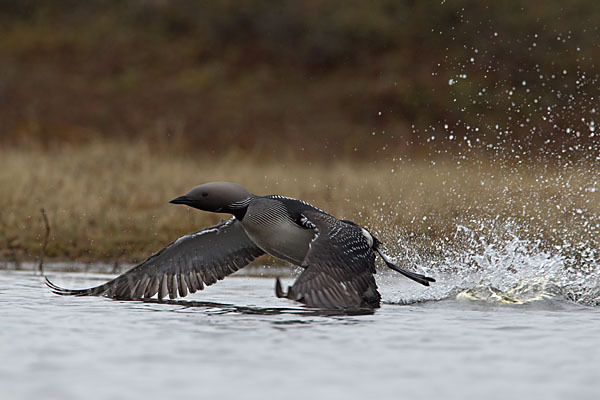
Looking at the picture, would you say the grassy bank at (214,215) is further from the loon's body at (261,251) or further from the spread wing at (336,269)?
the spread wing at (336,269)

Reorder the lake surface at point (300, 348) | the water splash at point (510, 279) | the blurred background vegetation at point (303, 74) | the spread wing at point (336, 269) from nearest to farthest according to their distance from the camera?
the lake surface at point (300, 348) < the spread wing at point (336, 269) < the water splash at point (510, 279) < the blurred background vegetation at point (303, 74)

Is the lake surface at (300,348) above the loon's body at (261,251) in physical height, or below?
below

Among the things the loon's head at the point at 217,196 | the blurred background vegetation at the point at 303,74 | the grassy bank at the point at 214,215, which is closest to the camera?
the loon's head at the point at 217,196

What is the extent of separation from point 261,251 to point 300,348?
263 cm

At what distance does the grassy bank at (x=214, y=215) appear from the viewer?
409 inches

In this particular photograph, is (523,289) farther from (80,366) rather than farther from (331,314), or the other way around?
(80,366)

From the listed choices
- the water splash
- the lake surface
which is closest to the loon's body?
the lake surface

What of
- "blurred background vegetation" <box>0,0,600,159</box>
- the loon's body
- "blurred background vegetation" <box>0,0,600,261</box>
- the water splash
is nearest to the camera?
the loon's body

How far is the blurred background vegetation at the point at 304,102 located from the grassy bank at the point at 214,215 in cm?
6

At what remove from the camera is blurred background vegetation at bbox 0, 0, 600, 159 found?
78.0 feet

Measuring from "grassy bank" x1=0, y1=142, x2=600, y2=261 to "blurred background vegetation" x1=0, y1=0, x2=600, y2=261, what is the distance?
64mm

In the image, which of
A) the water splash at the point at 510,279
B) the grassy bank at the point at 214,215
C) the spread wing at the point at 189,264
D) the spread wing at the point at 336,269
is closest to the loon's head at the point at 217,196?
the spread wing at the point at 189,264

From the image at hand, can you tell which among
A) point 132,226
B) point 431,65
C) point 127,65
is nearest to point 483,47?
point 431,65

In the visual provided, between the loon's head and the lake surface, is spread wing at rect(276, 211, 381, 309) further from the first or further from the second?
the loon's head
